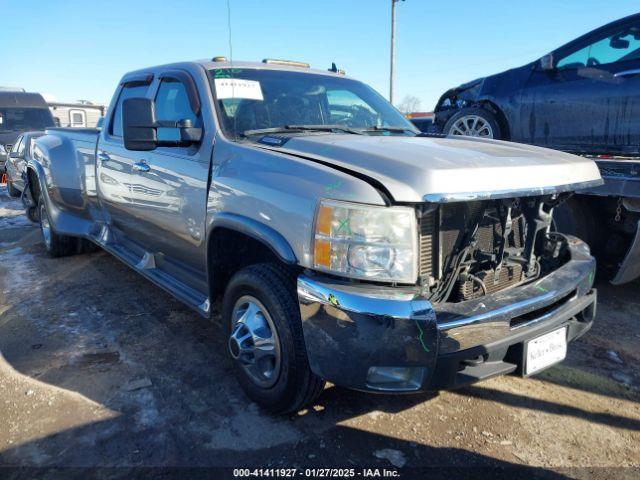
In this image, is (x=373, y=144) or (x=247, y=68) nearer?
(x=373, y=144)

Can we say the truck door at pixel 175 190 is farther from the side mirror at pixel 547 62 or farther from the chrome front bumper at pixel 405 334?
the side mirror at pixel 547 62

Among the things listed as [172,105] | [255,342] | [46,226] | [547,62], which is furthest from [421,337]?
[46,226]

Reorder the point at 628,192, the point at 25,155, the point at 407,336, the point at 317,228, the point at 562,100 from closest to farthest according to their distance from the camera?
the point at 407,336 < the point at 317,228 < the point at 628,192 < the point at 562,100 < the point at 25,155

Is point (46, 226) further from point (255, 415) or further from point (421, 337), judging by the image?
point (421, 337)

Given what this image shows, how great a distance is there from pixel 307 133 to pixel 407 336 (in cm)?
152

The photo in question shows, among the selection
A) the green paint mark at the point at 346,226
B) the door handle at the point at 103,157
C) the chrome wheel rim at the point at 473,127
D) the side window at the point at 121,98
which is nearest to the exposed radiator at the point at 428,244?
the green paint mark at the point at 346,226

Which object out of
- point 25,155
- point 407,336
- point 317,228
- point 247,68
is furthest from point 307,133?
→ point 25,155

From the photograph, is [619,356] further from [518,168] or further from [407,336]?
[407,336]

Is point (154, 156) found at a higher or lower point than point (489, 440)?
higher

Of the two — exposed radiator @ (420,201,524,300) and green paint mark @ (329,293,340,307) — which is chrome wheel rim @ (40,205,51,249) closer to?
green paint mark @ (329,293,340,307)

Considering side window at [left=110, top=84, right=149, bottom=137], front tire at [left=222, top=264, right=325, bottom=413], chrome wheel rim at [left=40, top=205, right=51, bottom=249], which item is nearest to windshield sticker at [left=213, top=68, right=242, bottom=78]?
side window at [left=110, top=84, right=149, bottom=137]

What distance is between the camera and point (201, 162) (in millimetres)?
3023

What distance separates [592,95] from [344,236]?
442 cm

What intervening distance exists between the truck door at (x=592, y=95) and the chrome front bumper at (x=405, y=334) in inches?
142
